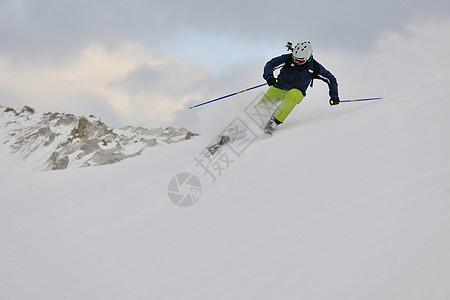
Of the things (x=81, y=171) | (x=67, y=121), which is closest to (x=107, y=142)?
(x=67, y=121)

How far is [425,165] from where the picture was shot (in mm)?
3158

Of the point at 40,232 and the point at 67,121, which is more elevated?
the point at 67,121

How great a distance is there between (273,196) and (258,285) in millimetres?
1205

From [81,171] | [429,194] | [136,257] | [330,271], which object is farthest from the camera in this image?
[81,171]

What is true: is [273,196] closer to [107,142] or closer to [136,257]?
[136,257]

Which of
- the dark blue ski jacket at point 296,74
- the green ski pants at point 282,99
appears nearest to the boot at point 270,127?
the green ski pants at point 282,99

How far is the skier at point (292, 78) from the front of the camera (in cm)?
608

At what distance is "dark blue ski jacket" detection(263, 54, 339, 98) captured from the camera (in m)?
6.32

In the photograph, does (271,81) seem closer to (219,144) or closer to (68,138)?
(219,144)

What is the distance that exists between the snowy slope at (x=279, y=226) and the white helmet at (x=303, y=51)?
56.2 inches

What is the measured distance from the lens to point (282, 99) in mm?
6570

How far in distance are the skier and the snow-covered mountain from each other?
93.2 metres

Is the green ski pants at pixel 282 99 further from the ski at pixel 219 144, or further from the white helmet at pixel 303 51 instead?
the ski at pixel 219 144

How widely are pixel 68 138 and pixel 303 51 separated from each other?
118m
